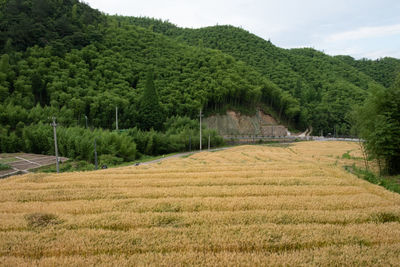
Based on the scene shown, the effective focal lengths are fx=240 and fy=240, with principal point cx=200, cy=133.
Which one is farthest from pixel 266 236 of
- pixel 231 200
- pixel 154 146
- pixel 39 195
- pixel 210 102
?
pixel 210 102

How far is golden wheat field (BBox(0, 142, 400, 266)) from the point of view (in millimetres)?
4008

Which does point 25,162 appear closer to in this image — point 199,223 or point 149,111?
point 149,111

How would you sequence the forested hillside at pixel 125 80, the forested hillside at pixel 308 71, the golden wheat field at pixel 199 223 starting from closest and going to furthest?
1. the golden wheat field at pixel 199 223
2. the forested hillside at pixel 125 80
3. the forested hillside at pixel 308 71

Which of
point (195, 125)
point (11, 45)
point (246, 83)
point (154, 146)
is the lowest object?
point (154, 146)

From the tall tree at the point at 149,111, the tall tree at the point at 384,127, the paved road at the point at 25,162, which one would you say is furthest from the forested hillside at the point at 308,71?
the paved road at the point at 25,162

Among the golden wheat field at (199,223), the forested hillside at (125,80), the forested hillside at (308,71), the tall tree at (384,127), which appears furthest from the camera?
the forested hillside at (308,71)

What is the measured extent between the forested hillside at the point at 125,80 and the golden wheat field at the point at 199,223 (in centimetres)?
1759

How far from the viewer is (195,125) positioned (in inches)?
2250

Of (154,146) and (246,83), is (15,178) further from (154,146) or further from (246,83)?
(246,83)

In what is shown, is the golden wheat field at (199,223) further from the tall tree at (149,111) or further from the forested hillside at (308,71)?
the forested hillside at (308,71)

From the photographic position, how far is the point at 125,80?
67.2m

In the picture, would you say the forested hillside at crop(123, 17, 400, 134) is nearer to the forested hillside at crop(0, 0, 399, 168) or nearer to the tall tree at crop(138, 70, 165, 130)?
the forested hillside at crop(0, 0, 399, 168)

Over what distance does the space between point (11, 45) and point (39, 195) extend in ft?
217

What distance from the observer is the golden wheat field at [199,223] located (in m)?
4.01
